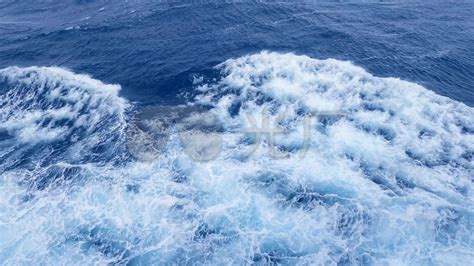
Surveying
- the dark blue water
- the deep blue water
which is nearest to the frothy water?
the deep blue water

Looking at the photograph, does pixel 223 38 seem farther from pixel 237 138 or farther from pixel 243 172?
pixel 243 172

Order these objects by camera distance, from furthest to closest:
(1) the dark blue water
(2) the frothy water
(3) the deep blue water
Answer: (1) the dark blue water
(3) the deep blue water
(2) the frothy water

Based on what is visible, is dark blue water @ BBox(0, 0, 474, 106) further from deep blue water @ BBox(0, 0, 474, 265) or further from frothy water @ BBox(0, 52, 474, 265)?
frothy water @ BBox(0, 52, 474, 265)

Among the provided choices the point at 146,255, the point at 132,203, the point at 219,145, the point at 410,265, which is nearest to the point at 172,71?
the point at 219,145

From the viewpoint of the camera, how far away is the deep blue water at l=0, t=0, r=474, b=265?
6419cm

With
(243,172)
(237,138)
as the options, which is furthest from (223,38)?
(243,172)

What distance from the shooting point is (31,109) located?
90750 millimetres

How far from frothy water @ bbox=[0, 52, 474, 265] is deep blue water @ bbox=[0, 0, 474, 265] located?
0.30 m

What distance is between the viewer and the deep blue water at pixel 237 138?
64.2 metres

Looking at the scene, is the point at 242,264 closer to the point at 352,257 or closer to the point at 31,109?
the point at 352,257

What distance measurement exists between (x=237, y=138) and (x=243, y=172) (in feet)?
33.7

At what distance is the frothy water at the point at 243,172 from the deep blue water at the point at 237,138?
30 cm

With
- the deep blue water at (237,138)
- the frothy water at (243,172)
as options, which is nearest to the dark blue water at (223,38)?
the deep blue water at (237,138)

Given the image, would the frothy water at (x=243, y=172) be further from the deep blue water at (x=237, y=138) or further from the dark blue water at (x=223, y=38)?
the dark blue water at (x=223, y=38)
